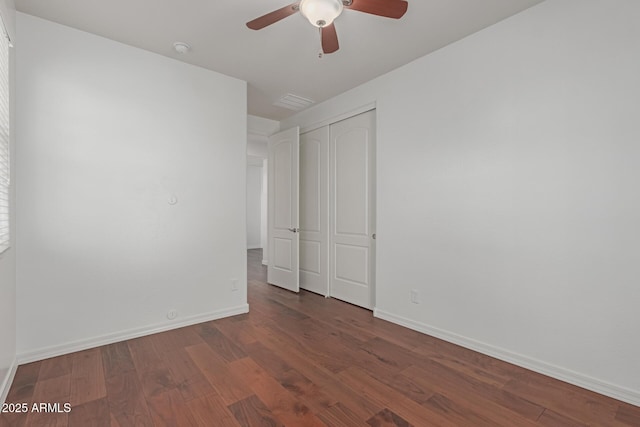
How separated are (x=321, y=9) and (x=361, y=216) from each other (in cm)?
233

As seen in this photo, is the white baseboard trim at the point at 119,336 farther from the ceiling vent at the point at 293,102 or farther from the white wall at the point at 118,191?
the ceiling vent at the point at 293,102

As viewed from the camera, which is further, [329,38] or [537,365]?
[537,365]

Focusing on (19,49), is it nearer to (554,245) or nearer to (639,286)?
(554,245)

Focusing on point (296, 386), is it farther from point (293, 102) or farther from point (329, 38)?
point (293, 102)

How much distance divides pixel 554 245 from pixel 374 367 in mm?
1566

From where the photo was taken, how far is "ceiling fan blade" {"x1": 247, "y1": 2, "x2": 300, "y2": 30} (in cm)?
174

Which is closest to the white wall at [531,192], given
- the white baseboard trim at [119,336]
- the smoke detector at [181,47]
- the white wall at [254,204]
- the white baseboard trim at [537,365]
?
the white baseboard trim at [537,365]

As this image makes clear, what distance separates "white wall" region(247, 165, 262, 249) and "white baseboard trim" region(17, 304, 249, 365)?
5823 mm

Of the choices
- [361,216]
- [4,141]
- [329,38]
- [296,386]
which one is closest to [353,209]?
[361,216]

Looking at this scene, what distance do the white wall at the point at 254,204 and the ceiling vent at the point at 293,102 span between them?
16.8 feet

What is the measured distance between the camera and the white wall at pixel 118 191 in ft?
7.64

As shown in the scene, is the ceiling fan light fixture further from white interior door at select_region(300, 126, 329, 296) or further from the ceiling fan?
white interior door at select_region(300, 126, 329, 296)

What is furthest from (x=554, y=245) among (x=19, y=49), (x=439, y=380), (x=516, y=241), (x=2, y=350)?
(x=19, y=49)

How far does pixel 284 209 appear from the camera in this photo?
14.7 feet
